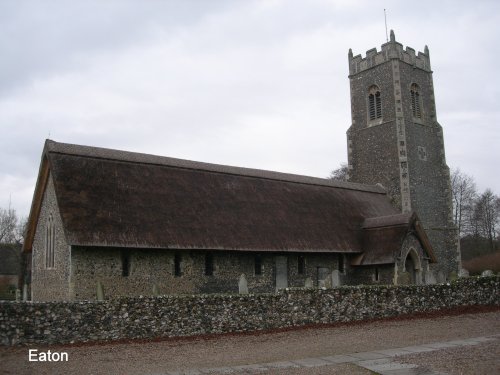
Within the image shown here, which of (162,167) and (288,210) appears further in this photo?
(288,210)

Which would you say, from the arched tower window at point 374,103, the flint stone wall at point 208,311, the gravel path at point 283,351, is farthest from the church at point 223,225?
the gravel path at point 283,351

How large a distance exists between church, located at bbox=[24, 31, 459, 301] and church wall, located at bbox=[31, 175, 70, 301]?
0.16ft

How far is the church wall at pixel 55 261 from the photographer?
799 inches

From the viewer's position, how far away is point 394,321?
17953 millimetres

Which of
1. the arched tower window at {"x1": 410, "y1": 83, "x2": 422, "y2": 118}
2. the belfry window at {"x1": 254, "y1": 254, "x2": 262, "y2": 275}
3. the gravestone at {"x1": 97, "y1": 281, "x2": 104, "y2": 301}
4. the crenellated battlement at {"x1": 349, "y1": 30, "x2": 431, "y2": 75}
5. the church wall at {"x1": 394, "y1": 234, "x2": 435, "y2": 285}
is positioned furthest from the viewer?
the arched tower window at {"x1": 410, "y1": 83, "x2": 422, "y2": 118}

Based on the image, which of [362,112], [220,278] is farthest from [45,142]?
[362,112]

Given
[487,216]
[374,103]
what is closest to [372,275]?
[374,103]

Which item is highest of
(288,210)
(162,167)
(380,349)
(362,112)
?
(362,112)

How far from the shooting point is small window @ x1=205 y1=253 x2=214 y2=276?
22562 millimetres

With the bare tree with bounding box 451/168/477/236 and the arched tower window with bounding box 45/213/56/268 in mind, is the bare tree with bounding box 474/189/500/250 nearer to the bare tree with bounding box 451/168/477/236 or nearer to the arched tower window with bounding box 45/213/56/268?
the bare tree with bounding box 451/168/477/236

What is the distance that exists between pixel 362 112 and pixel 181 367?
30082 millimetres

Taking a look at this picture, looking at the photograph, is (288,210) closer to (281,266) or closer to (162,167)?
(281,266)

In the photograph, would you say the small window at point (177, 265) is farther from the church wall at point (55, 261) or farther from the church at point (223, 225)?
the church wall at point (55, 261)

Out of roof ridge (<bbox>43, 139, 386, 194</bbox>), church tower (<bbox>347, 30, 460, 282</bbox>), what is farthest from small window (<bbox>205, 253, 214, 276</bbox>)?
church tower (<bbox>347, 30, 460, 282</bbox>)
